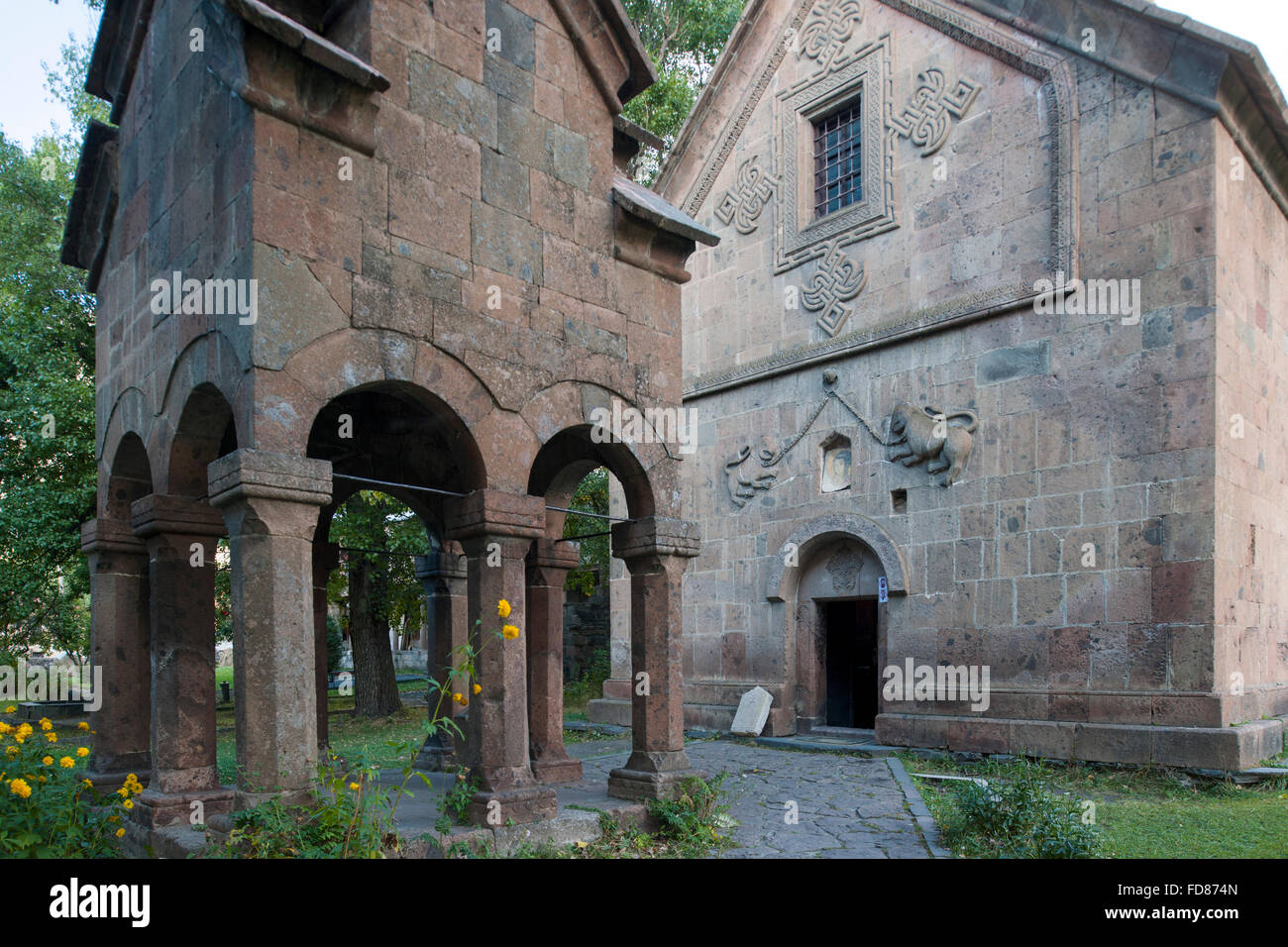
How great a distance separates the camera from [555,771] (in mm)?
7082

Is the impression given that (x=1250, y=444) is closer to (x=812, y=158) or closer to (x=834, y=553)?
(x=834, y=553)

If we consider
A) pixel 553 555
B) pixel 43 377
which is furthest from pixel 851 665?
pixel 43 377

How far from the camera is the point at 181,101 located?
219 inches

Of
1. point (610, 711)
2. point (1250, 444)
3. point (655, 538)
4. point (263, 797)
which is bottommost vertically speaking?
point (610, 711)

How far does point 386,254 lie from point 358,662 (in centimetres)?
1177

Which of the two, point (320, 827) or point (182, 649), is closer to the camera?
point (320, 827)

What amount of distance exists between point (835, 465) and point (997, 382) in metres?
2.30

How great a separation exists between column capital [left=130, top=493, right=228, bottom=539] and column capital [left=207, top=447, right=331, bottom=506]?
123 centimetres

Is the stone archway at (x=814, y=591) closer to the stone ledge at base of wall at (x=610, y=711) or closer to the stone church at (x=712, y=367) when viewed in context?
the stone church at (x=712, y=367)

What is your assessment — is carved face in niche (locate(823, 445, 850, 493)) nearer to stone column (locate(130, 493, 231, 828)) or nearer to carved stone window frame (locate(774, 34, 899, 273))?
carved stone window frame (locate(774, 34, 899, 273))

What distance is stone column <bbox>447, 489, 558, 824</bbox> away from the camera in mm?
5309

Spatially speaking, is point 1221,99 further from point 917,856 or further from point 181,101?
point 181,101

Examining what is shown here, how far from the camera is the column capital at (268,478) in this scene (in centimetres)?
435

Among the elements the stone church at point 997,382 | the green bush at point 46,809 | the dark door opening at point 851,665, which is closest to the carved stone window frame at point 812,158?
the stone church at point 997,382
